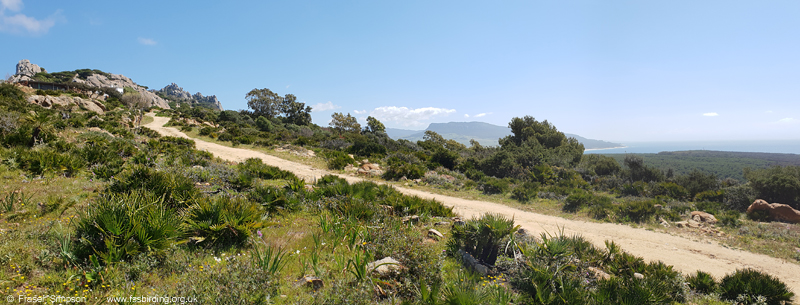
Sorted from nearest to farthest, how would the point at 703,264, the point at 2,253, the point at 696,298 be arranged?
the point at 2,253 < the point at 696,298 < the point at 703,264

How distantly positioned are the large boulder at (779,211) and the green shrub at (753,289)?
8.80 meters

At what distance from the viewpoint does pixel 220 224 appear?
14.6 feet

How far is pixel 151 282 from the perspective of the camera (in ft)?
10.4

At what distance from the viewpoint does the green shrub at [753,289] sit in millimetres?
4773

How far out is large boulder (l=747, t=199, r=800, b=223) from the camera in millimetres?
10312

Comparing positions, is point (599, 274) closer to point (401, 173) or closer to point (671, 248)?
point (671, 248)

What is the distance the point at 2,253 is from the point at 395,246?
4.35 m

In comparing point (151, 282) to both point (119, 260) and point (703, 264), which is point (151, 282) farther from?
point (703, 264)

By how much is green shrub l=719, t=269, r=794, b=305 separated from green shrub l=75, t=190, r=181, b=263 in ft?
28.7

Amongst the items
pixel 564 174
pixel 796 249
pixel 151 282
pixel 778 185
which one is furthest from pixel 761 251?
pixel 151 282

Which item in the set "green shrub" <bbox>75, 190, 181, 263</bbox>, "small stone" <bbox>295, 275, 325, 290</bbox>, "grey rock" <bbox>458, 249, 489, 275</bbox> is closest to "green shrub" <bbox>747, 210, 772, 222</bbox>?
"grey rock" <bbox>458, 249, 489, 275</bbox>

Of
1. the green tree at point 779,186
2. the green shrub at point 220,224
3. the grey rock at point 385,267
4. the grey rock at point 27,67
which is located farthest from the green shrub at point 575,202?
the grey rock at point 27,67
